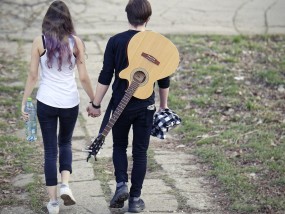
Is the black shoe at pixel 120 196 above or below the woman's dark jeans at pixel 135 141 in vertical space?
below

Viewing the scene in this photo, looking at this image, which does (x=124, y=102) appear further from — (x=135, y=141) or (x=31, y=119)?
(x=31, y=119)

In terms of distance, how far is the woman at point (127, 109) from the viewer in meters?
5.12

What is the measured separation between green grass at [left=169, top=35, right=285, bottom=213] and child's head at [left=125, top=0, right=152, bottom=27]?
1.73m

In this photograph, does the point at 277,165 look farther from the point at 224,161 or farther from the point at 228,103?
the point at 228,103

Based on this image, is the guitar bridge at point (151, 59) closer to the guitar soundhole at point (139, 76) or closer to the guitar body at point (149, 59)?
the guitar body at point (149, 59)

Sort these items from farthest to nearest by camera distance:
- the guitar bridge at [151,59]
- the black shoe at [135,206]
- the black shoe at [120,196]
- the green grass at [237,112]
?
1. the green grass at [237,112]
2. the black shoe at [135,206]
3. the black shoe at [120,196]
4. the guitar bridge at [151,59]

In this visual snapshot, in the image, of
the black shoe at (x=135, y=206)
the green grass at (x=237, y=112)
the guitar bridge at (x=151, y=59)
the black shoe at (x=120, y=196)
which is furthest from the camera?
the green grass at (x=237, y=112)

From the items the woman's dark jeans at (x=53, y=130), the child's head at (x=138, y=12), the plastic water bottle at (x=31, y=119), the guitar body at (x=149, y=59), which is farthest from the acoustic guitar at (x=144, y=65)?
the plastic water bottle at (x=31, y=119)

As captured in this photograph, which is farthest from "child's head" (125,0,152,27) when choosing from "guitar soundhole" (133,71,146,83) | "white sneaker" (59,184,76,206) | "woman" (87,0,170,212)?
"white sneaker" (59,184,76,206)

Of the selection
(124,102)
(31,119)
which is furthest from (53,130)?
(124,102)

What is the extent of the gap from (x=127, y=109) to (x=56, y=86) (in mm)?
579

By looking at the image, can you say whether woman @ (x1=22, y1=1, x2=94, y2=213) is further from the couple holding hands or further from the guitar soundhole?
the guitar soundhole

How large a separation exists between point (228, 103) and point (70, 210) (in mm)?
3284

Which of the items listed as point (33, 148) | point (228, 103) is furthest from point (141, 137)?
point (228, 103)
